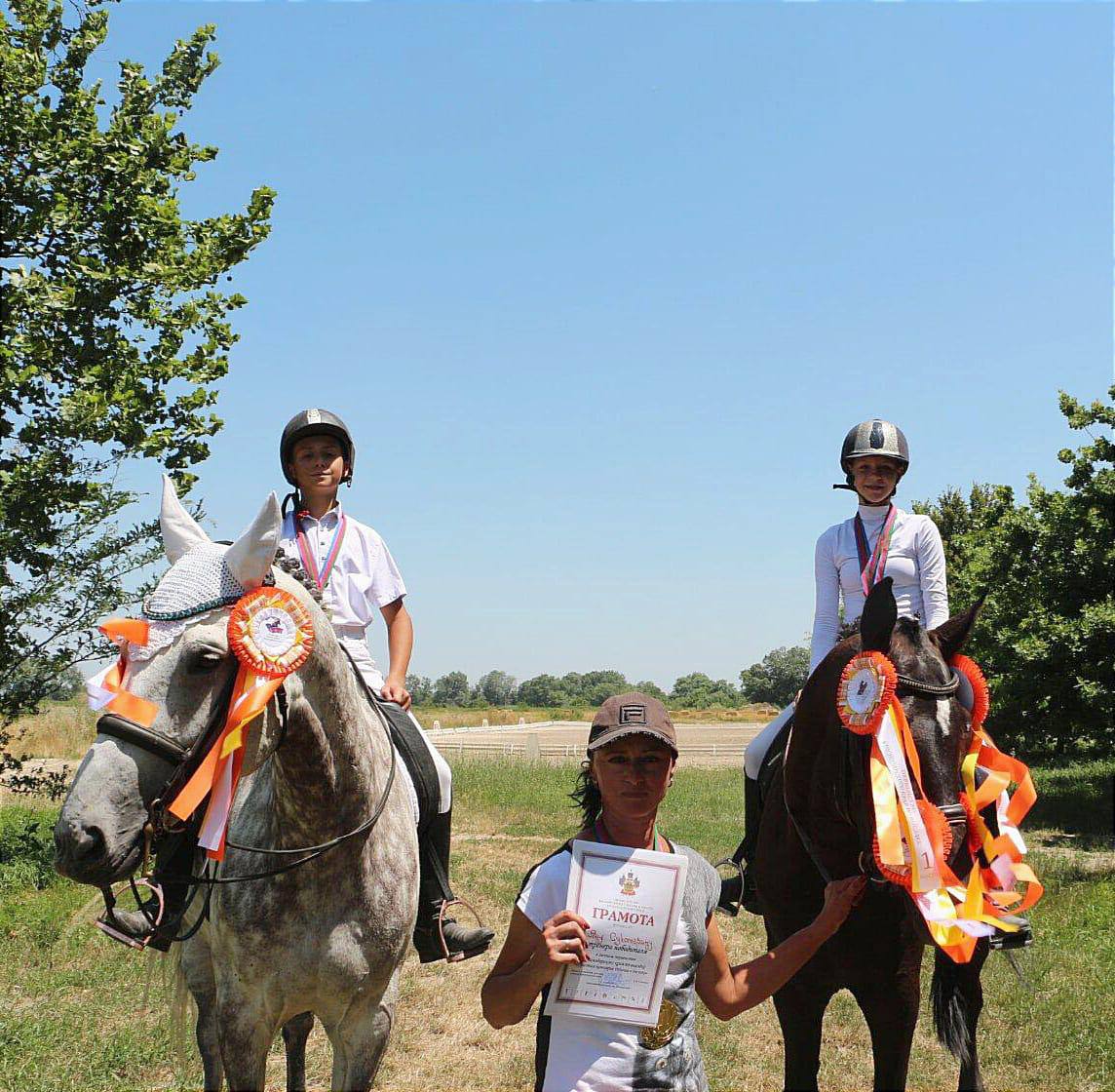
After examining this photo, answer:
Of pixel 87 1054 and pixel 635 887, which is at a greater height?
pixel 635 887

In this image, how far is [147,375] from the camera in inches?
336

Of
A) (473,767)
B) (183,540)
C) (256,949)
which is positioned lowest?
(473,767)

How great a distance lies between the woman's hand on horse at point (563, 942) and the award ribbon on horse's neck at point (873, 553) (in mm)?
2897

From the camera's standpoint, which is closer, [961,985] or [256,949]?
[256,949]

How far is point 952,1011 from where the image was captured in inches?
165

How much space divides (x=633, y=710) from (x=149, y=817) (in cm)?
141

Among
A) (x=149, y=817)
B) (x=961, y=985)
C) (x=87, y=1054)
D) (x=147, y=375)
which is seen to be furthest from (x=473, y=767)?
(x=149, y=817)

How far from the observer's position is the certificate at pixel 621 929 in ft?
7.76

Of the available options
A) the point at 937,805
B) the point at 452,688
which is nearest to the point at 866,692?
the point at 937,805

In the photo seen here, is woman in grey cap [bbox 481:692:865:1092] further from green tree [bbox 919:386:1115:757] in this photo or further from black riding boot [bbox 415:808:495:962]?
green tree [bbox 919:386:1115:757]

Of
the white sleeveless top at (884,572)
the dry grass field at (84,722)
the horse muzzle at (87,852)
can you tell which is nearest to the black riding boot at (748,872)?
the white sleeveless top at (884,572)

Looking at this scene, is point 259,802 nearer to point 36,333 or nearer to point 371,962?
point 371,962

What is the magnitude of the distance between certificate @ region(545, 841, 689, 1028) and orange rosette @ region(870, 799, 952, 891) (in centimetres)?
109

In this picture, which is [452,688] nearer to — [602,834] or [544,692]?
[544,692]
